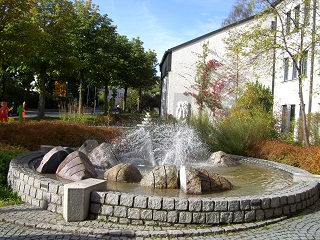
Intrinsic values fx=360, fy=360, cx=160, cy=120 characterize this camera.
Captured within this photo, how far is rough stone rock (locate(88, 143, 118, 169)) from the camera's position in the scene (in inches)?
356

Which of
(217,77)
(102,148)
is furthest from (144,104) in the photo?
(102,148)

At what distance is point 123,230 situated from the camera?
505 centimetres

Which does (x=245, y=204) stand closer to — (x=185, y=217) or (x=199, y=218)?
(x=199, y=218)

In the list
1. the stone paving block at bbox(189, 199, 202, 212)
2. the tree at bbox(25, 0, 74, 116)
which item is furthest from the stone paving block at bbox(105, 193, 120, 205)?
the tree at bbox(25, 0, 74, 116)

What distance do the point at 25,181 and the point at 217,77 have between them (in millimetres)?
20277

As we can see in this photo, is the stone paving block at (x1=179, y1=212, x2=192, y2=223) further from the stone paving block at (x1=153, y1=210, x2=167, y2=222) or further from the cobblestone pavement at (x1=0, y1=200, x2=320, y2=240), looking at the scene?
the stone paving block at (x1=153, y1=210, x2=167, y2=222)

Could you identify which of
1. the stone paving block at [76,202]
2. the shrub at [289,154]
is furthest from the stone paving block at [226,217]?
the shrub at [289,154]

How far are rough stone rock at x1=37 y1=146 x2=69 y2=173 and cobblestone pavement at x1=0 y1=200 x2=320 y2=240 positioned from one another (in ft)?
6.22

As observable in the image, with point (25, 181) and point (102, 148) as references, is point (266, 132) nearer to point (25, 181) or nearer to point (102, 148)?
point (102, 148)

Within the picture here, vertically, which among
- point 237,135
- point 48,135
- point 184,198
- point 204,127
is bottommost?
point 184,198

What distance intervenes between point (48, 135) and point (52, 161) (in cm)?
468

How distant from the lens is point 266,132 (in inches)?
525

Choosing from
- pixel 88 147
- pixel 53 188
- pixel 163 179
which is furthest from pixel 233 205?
pixel 88 147

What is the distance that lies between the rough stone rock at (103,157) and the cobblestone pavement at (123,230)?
3.33 meters
